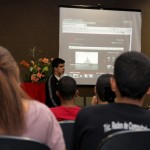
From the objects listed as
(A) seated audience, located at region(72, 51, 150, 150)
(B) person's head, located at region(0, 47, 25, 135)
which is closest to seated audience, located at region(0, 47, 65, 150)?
(B) person's head, located at region(0, 47, 25, 135)

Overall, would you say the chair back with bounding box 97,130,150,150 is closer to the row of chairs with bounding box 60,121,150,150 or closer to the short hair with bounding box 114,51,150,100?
the row of chairs with bounding box 60,121,150,150

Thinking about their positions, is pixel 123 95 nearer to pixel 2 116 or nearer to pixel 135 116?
pixel 135 116

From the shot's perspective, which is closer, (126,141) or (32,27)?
(126,141)

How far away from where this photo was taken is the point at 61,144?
1.54 metres

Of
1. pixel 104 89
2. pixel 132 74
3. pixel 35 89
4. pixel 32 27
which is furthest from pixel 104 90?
pixel 32 27

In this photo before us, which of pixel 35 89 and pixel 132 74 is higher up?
pixel 132 74

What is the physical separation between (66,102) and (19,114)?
1.44 m

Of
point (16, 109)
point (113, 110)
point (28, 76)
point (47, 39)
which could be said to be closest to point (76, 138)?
point (113, 110)

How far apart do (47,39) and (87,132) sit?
566 centimetres

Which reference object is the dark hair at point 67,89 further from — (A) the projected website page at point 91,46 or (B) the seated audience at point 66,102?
(A) the projected website page at point 91,46

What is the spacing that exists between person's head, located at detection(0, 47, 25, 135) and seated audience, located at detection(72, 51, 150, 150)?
0.31 m

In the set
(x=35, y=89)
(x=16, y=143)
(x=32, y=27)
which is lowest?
(x=35, y=89)

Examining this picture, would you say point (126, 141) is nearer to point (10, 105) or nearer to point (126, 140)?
point (126, 140)

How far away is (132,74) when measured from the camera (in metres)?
1.63
